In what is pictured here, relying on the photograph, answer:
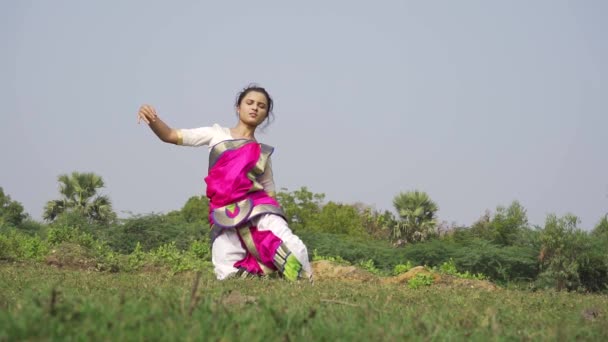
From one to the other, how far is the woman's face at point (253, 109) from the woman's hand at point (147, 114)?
130 cm

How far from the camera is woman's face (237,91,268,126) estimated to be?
924 cm

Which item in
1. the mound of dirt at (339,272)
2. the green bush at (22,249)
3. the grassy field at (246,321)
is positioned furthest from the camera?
the green bush at (22,249)

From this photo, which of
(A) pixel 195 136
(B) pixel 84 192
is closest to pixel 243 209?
(A) pixel 195 136

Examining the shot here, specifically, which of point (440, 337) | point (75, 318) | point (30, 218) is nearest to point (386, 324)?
point (440, 337)

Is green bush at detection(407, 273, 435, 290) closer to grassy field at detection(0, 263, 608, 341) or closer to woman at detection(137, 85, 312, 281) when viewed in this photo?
woman at detection(137, 85, 312, 281)

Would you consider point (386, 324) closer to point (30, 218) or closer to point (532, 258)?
point (532, 258)

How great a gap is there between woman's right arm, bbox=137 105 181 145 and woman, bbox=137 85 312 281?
0.04 feet

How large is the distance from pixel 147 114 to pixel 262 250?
2011 mm

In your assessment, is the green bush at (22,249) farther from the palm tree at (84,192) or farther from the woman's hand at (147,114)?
the palm tree at (84,192)

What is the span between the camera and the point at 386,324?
3676 millimetres

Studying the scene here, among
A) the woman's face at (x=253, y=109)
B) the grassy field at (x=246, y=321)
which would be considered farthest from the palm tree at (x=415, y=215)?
the grassy field at (x=246, y=321)

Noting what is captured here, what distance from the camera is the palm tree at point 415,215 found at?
37469mm

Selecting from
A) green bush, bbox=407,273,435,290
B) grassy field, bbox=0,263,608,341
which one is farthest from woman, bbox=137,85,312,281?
grassy field, bbox=0,263,608,341

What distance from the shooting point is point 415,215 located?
3778 centimetres
